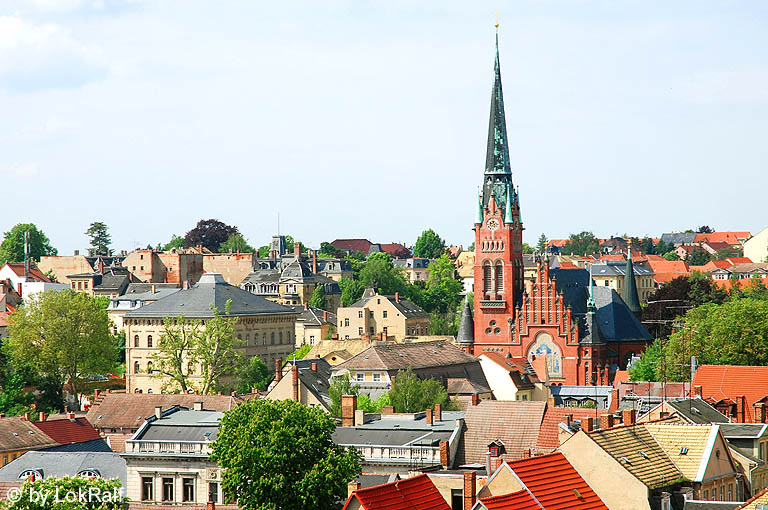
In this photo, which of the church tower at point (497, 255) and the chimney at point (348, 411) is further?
the church tower at point (497, 255)

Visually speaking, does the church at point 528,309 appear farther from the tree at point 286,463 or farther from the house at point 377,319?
the tree at point 286,463

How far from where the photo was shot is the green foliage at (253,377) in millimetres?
119550

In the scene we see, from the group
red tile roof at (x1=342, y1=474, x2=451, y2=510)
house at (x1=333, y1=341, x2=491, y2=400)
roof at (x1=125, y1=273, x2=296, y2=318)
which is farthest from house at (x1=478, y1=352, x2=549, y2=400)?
red tile roof at (x1=342, y1=474, x2=451, y2=510)

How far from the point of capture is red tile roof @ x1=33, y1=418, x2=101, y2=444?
274ft

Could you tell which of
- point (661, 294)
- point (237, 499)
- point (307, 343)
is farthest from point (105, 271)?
point (237, 499)

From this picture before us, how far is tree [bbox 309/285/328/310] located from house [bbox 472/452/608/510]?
13170 centimetres

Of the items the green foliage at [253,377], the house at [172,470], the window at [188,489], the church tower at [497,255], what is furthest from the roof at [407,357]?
the window at [188,489]

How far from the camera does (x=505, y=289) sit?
120312mm

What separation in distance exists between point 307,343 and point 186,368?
108 ft

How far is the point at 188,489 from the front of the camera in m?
63.8

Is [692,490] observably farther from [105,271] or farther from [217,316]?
[105,271]

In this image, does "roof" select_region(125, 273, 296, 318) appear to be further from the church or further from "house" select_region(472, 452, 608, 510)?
"house" select_region(472, 452, 608, 510)

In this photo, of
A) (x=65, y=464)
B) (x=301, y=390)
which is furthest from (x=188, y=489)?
(x=301, y=390)

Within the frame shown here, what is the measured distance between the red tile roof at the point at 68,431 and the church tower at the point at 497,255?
40954 millimetres
